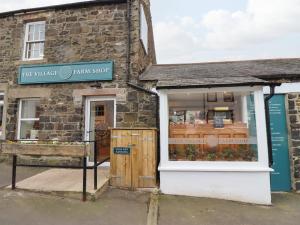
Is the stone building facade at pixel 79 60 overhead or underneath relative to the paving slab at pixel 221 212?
overhead

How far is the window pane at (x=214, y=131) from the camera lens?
20.5ft

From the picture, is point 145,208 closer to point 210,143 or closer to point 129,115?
point 210,143

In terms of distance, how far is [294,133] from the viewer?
7.18 metres

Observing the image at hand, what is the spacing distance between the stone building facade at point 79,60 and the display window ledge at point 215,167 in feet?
6.23

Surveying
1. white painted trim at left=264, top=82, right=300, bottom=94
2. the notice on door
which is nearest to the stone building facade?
the notice on door

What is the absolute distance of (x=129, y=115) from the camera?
7.82 metres

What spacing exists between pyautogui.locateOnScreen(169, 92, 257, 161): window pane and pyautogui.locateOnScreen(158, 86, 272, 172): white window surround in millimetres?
129

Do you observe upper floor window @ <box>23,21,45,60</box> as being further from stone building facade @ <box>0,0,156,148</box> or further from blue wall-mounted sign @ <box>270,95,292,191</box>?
blue wall-mounted sign @ <box>270,95,292,191</box>

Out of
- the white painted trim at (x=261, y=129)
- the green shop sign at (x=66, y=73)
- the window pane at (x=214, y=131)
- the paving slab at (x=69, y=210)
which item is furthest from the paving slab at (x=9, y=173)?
the white painted trim at (x=261, y=129)

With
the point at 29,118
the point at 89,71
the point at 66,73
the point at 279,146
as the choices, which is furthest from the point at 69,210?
the point at 279,146

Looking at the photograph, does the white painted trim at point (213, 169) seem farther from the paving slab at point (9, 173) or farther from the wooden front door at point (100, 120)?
the paving slab at point (9, 173)

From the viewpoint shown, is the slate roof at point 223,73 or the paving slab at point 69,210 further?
the slate roof at point 223,73

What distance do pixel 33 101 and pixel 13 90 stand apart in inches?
29.7

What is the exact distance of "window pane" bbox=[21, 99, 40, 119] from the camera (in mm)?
8648
